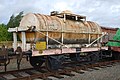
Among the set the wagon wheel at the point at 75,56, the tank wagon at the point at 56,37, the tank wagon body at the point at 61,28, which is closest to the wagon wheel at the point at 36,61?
the tank wagon at the point at 56,37

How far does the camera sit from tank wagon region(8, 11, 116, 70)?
32.2 feet

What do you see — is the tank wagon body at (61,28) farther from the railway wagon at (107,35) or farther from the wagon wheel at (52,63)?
the railway wagon at (107,35)

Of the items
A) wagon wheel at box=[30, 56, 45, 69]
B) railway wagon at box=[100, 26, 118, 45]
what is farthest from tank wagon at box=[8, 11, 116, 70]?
railway wagon at box=[100, 26, 118, 45]

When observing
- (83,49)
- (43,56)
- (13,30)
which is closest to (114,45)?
(83,49)

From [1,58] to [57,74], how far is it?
2.45 meters

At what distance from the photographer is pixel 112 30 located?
16.8m

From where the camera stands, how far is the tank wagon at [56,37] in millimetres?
9828

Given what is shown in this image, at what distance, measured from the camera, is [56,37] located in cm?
1076

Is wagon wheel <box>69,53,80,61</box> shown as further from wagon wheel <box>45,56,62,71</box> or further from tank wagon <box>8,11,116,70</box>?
wagon wheel <box>45,56,62,71</box>

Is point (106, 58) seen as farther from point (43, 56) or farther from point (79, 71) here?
point (43, 56)

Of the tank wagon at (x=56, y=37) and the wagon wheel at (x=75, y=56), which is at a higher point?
the tank wagon at (x=56, y=37)

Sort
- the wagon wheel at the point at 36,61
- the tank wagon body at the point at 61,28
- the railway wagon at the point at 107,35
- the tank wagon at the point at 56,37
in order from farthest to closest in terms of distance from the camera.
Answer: the railway wagon at the point at 107,35 → the wagon wheel at the point at 36,61 → the tank wagon body at the point at 61,28 → the tank wagon at the point at 56,37

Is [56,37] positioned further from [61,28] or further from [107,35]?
[107,35]

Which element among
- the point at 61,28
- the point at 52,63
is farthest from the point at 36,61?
the point at 61,28
